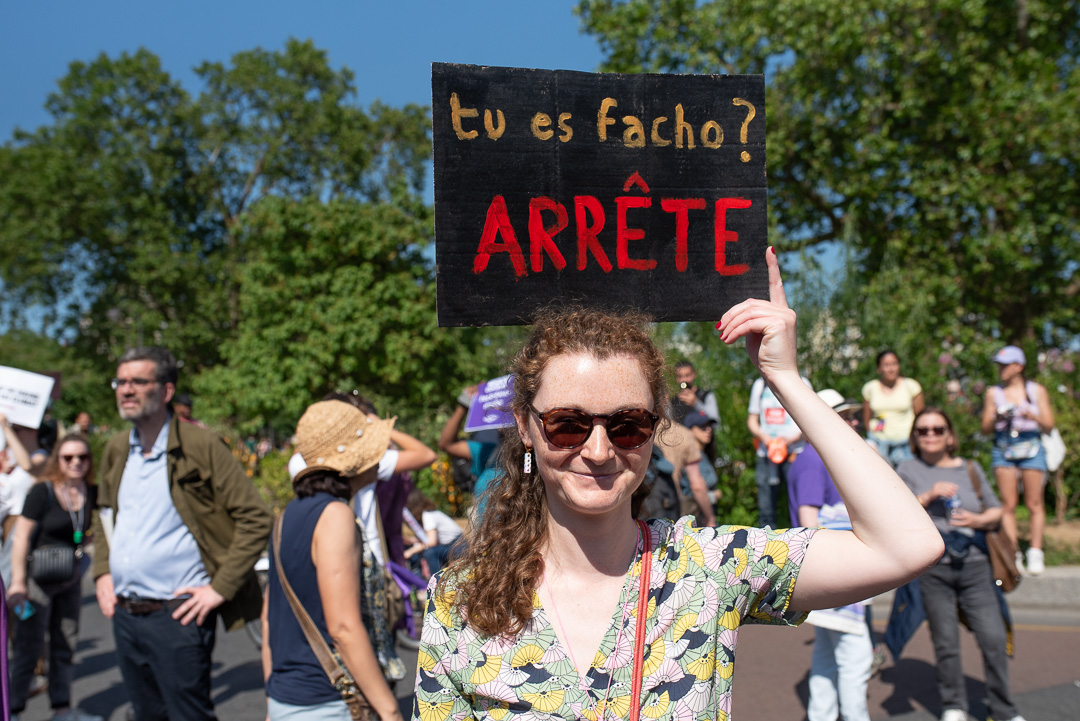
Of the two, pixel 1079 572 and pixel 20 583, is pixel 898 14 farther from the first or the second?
pixel 20 583

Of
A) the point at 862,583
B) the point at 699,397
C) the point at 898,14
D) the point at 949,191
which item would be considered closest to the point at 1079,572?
the point at 699,397

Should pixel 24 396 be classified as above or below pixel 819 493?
above

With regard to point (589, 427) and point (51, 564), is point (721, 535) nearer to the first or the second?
point (589, 427)

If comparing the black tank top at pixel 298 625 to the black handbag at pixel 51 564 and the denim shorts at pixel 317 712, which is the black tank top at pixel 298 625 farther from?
the black handbag at pixel 51 564

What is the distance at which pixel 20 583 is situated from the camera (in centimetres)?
536

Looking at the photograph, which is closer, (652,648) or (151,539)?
(652,648)

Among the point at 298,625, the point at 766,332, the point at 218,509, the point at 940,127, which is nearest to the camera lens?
the point at 766,332

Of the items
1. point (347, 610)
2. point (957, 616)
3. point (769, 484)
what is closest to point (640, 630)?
point (347, 610)

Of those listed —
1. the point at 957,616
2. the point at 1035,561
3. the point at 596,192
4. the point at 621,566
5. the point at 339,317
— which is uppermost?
the point at 339,317

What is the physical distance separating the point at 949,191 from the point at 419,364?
16.7m

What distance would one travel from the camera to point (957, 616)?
16.6 ft

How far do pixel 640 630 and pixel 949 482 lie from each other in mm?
3940

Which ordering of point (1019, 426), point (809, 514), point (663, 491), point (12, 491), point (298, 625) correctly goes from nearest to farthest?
1. point (298, 625)
2. point (809, 514)
3. point (663, 491)
4. point (12, 491)
5. point (1019, 426)

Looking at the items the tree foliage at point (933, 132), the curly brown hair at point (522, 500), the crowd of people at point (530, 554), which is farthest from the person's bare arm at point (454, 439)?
the tree foliage at point (933, 132)
